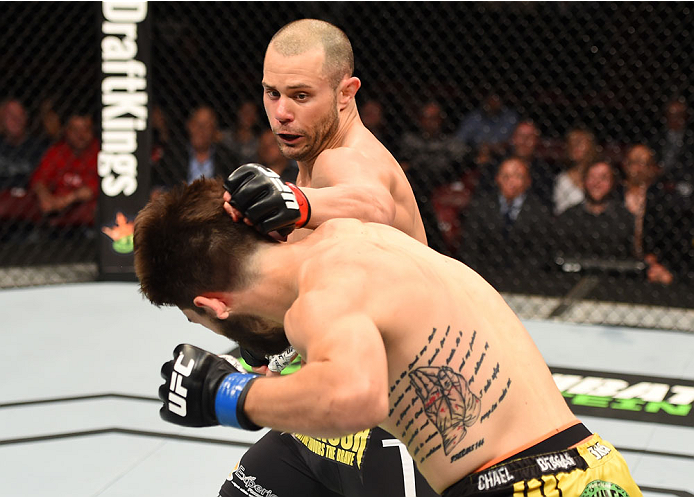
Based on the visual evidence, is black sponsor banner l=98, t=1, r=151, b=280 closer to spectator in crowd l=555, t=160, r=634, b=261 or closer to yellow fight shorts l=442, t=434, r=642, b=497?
spectator in crowd l=555, t=160, r=634, b=261

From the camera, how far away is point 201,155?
17.1 feet

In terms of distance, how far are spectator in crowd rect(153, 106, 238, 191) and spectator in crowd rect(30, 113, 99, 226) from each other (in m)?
0.40

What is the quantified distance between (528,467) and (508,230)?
3371mm

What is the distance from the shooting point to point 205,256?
1.28 m

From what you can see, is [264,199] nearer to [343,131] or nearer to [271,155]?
[343,131]

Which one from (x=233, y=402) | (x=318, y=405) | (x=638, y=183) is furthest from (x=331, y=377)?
(x=638, y=183)

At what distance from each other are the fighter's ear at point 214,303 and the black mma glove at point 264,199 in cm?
12

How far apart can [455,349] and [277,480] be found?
0.64 metres

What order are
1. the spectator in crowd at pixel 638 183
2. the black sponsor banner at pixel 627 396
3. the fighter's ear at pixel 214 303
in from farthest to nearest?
the spectator in crowd at pixel 638 183, the black sponsor banner at pixel 627 396, the fighter's ear at pixel 214 303

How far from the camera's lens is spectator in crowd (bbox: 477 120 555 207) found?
4.70m

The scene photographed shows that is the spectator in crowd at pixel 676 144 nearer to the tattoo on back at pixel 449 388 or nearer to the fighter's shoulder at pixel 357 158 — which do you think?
the fighter's shoulder at pixel 357 158

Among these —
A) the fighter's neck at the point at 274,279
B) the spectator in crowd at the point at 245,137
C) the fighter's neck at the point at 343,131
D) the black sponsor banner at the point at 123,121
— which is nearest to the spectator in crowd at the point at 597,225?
the spectator in crowd at the point at 245,137

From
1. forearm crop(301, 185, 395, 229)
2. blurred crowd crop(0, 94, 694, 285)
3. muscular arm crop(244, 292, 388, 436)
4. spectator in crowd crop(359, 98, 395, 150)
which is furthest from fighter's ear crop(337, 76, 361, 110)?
spectator in crowd crop(359, 98, 395, 150)

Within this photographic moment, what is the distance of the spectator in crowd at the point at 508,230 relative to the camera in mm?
4430
